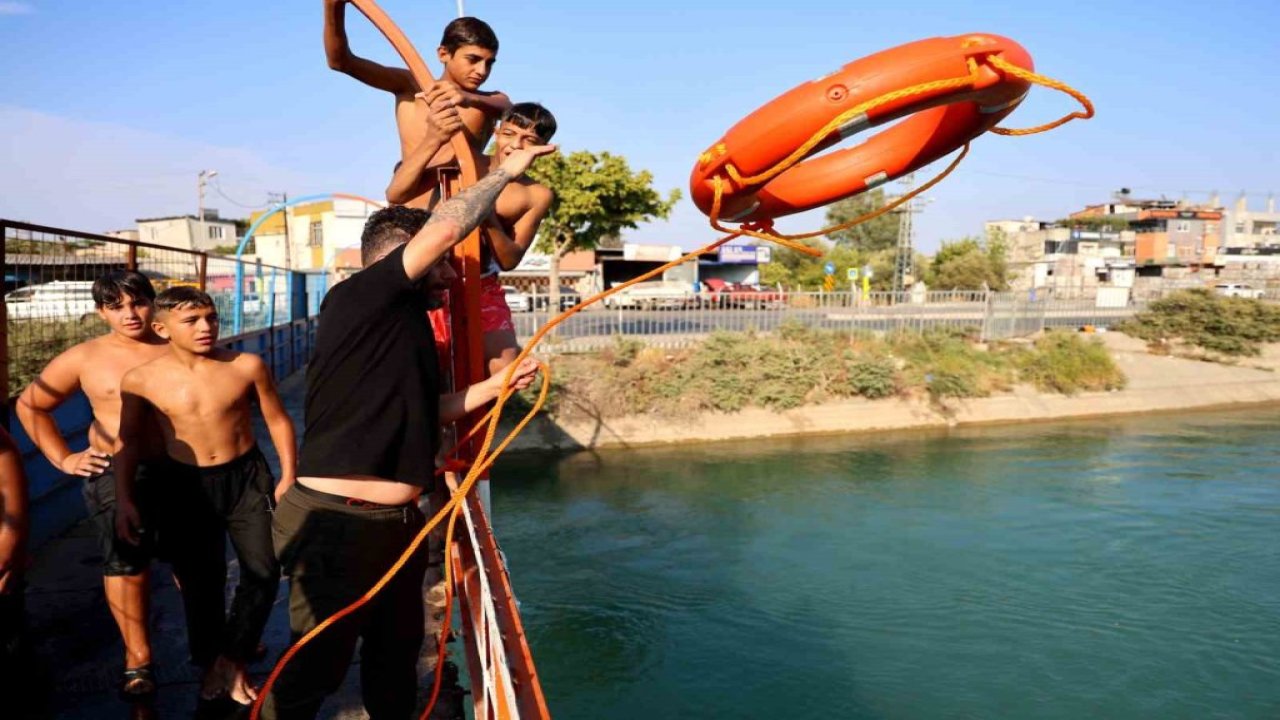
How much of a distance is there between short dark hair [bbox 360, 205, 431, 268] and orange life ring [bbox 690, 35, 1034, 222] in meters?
1.03

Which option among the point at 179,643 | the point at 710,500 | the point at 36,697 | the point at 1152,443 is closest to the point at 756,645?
the point at 710,500

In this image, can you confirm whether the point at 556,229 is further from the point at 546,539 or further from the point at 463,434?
the point at 463,434

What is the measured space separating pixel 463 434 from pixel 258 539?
0.73 metres

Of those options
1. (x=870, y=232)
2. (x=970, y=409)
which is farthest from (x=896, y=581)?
(x=870, y=232)

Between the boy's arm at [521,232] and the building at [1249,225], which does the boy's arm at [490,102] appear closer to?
the boy's arm at [521,232]

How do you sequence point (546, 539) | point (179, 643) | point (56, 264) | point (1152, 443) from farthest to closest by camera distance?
point (1152, 443) < point (546, 539) < point (56, 264) < point (179, 643)

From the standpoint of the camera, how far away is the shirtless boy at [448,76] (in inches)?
101

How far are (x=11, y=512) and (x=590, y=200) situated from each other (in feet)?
51.8

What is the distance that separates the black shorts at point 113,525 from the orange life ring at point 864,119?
201 cm

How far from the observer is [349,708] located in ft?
8.97

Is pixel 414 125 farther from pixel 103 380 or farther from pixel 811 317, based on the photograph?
pixel 811 317

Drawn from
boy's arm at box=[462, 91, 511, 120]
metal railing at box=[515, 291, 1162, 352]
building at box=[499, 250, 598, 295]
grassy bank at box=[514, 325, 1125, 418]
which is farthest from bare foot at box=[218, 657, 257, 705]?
building at box=[499, 250, 598, 295]

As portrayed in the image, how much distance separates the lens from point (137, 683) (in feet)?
9.12

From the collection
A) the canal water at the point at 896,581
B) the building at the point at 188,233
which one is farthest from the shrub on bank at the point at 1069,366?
the building at the point at 188,233
